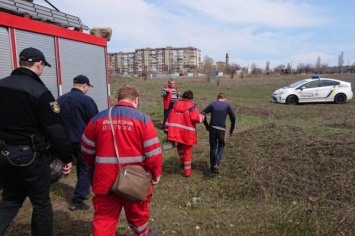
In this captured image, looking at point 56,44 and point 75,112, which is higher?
point 56,44

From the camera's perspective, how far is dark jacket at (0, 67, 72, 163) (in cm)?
280

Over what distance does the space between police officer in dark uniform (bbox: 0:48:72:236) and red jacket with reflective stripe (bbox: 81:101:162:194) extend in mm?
426

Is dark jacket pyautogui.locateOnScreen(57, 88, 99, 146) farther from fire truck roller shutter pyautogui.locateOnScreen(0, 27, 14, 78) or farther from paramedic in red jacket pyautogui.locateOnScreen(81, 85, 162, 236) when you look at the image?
paramedic in red jacket pyautogui.locateOnScreen(81, 85, 162, 236)

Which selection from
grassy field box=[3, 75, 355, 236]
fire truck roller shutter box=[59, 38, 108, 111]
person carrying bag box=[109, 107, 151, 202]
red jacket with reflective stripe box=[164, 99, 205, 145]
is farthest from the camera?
red jacket with reflective stripe box=[164, 99, 205, 145]

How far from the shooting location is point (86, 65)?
20.3ft

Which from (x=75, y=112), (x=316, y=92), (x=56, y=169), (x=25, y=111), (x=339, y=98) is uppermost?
(x=25, y=111)

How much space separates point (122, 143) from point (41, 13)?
12.2 ft

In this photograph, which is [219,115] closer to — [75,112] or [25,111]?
[75,112]

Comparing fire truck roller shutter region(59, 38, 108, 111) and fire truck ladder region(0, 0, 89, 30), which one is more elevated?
fire truck ladder region(0, 0, 89, 30)

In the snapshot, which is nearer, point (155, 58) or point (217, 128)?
point (217, 128)

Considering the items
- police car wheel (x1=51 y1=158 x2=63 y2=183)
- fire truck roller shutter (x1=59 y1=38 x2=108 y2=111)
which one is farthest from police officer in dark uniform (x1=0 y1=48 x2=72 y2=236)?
fire truck roller shutter (x1=59 y1=38 x2=108 y2=111)

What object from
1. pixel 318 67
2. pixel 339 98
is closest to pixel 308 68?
pixel 318 67

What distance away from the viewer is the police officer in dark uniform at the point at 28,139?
2811 mm

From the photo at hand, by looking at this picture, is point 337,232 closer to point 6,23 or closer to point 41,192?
point 41,192
